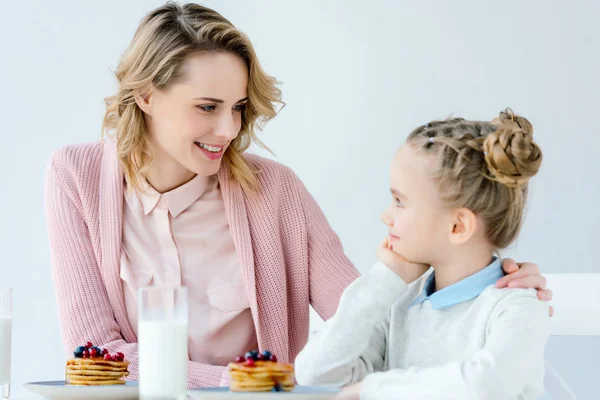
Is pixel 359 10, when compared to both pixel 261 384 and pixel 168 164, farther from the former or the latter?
pixel 261 384

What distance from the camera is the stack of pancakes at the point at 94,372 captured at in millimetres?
1521

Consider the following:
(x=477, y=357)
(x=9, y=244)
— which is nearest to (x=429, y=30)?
(x=9, y=244)

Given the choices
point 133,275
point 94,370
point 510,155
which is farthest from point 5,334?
point 510,155

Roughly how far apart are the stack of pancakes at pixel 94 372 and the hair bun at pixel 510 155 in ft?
2.40

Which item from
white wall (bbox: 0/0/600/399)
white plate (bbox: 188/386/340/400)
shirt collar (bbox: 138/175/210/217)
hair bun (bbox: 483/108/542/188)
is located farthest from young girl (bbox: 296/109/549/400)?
white wall (bbox: 0/0/600/399)

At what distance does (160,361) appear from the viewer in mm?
1282

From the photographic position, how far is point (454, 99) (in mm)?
3572

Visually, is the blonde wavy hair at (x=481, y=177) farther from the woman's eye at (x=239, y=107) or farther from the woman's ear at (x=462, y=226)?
the woman's eye at (x=239, y=107)

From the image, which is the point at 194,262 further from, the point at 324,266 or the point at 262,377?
the point at 262,377

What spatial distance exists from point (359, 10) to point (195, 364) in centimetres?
225

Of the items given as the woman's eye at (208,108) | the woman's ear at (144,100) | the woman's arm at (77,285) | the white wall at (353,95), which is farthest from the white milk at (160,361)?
the white wall at (353,95)

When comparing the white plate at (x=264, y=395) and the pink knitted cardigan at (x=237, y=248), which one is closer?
the white plate at (x=264, y=395)

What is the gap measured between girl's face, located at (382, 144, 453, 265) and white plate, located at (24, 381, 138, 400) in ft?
1.70

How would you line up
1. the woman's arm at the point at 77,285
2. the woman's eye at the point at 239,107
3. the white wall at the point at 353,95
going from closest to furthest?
the woman's arm at the point at 77,285 → the woman's eye at the point at 239,107 → the white wall at the point at 353,95
